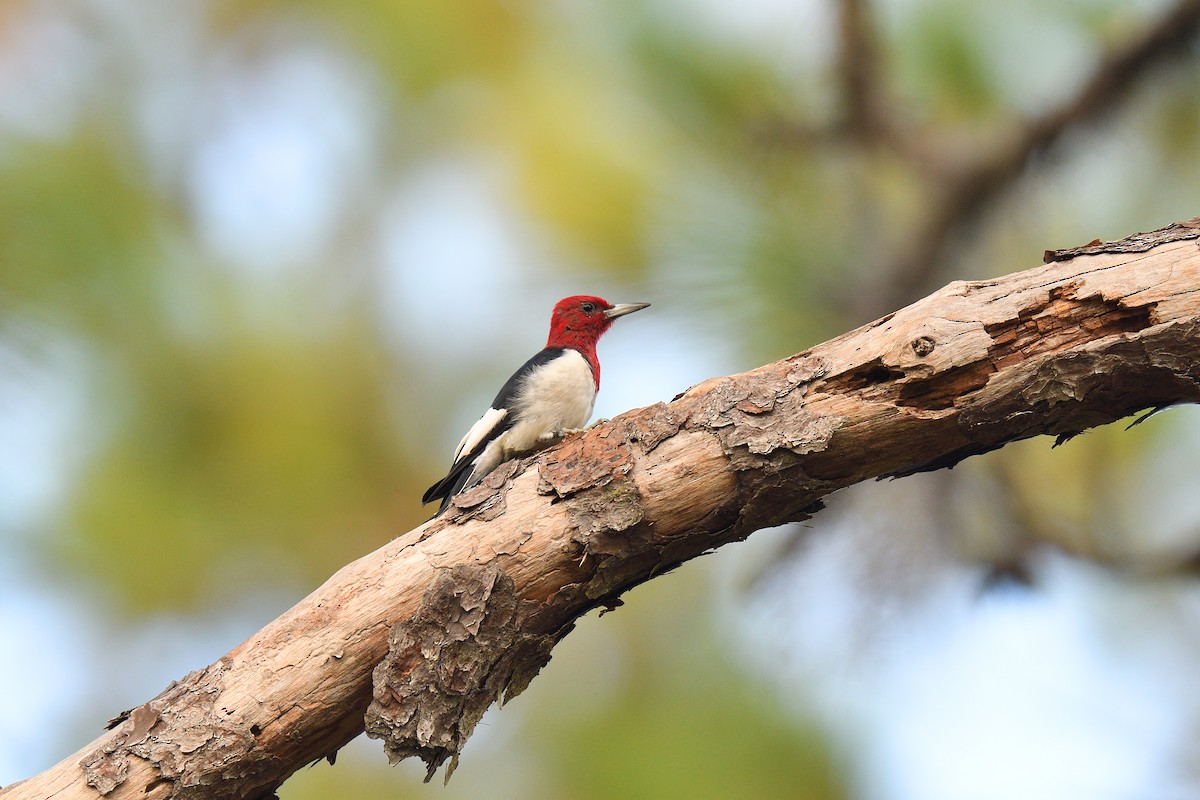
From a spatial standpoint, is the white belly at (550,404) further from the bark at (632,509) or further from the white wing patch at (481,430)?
the bark at (632,509)

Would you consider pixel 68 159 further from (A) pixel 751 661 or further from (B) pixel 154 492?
(A) pixel 751 661

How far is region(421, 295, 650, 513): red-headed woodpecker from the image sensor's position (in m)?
2.68

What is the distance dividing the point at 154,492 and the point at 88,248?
2.31ft

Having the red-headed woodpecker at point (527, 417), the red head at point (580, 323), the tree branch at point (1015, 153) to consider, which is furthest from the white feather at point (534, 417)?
the tree branch at point (1015, 153)

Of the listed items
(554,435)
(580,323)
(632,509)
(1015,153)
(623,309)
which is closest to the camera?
(632,509)

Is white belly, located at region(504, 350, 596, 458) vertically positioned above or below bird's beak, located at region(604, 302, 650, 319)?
below

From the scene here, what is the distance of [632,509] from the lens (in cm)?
177

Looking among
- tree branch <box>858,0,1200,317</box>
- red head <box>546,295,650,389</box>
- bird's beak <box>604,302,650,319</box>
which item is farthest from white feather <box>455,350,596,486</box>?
tree branch <box>858,0,1200,317</box>

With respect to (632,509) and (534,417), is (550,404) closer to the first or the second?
(534,417)

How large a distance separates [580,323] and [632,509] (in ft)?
5.12

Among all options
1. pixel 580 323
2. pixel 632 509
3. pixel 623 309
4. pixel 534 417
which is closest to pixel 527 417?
pixel 534 417

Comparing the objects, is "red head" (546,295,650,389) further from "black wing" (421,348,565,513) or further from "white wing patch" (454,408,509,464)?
"white wing patch" (454,408,509,464)

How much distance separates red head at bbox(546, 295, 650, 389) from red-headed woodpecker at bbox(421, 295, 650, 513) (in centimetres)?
26

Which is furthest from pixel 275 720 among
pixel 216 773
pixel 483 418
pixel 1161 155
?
pixel 1161 155
